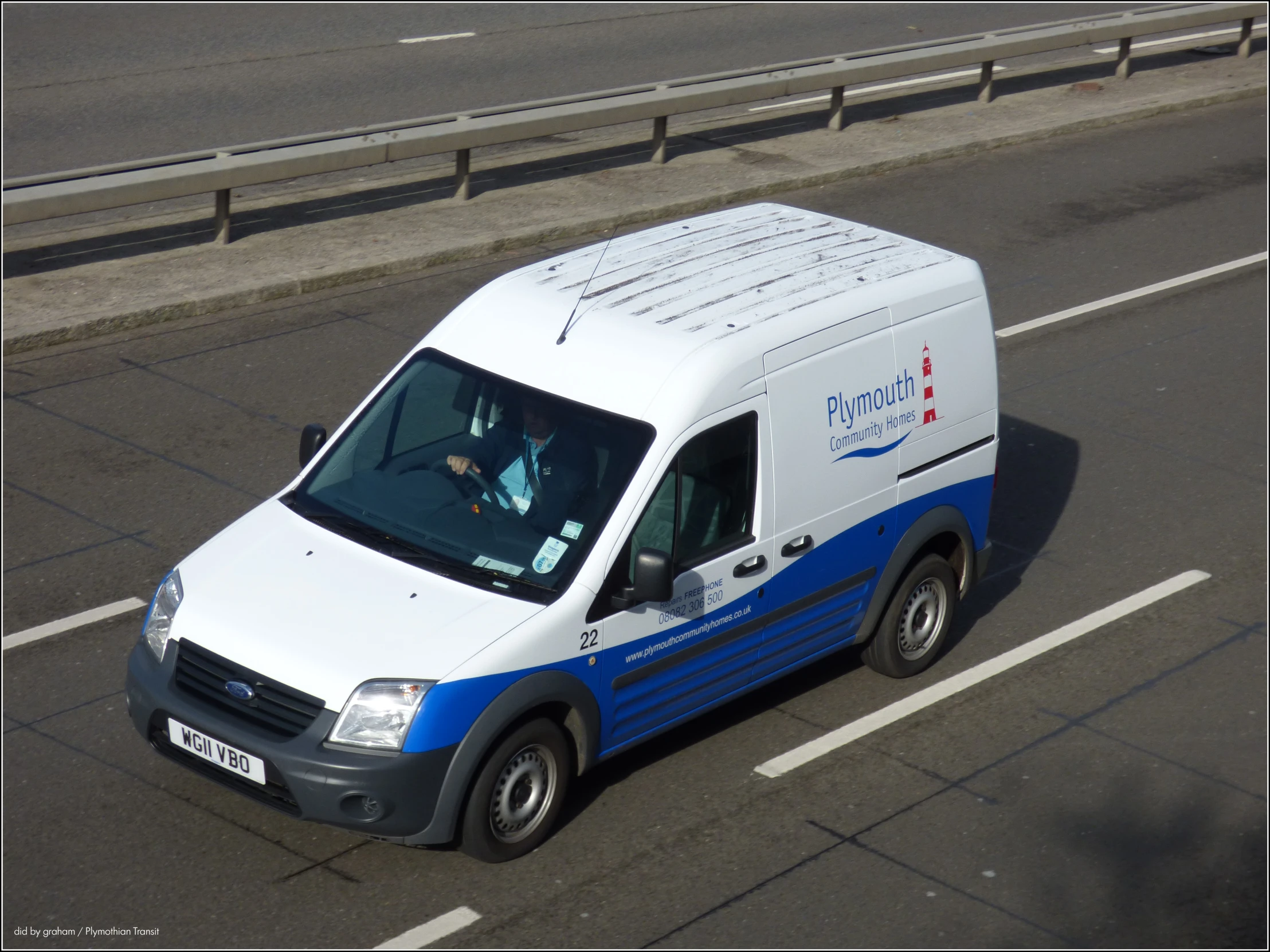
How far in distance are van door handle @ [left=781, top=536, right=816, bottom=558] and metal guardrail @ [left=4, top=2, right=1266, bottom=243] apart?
742cm

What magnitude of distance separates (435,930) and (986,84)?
52.7 feet

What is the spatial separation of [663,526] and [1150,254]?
390 inches

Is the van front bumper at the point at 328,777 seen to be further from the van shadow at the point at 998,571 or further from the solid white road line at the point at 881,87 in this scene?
the solid white road line at the point at 881,87

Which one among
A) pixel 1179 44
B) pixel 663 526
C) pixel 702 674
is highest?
pixel 1179 44

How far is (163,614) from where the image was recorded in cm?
616

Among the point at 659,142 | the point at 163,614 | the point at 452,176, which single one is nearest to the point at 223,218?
the point at 452,176

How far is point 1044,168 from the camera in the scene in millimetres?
17125

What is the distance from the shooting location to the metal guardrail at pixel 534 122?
12109 mm

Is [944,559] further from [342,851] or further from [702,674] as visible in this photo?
[342,851]

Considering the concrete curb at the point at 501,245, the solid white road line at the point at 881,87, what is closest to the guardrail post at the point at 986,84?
the solid white road line at the point at 881,87

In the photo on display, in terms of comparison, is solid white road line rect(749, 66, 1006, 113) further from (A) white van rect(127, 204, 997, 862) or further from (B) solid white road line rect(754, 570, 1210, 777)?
(A) white van rect(127, 204, 997, 862)

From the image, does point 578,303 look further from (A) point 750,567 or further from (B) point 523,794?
(B) point 523,794

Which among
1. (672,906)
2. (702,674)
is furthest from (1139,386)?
(672,906)

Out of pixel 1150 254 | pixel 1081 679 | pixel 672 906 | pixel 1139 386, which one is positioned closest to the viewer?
pixel 672 906
